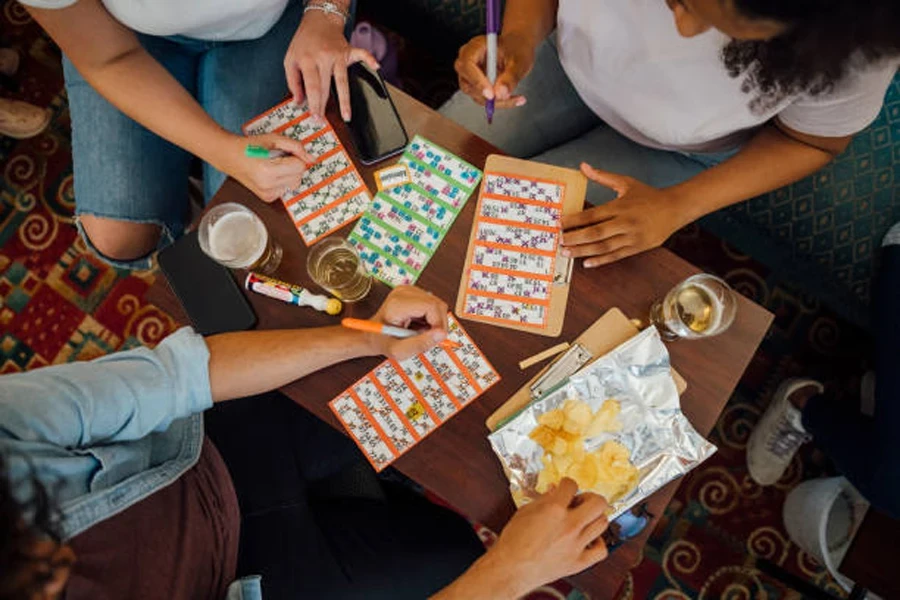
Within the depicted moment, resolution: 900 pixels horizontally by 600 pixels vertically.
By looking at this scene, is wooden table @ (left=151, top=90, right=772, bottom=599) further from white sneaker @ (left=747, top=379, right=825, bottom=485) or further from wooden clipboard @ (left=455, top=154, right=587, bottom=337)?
white sneaker @ (left=747, top=379, right=825, bottom=485)

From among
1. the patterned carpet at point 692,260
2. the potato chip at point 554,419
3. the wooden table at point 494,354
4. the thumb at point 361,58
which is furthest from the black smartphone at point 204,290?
the patterned carpet at point 692,260

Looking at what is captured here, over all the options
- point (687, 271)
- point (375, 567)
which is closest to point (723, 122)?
point (687, 271)

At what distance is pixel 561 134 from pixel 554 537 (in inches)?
38.4

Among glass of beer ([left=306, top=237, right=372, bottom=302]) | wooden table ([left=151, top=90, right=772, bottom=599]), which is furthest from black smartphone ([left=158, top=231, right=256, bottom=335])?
glass of beer ([left=306, top=237, right=372, bottom=302])

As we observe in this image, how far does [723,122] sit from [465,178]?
0.50 meters

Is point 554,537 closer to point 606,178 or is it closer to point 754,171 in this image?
point 606,178

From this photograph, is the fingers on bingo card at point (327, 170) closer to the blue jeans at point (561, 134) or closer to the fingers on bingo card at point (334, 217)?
the fingers on bingo card at point (334, 217)

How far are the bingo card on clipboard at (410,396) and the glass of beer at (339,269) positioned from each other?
0.15 metres

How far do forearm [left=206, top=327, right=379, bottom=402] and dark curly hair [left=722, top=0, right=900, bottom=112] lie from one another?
78 cm

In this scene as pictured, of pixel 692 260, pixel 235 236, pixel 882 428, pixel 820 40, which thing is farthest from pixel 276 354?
pixel 692 260

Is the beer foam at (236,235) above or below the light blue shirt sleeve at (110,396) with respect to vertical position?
above

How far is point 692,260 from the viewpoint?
2098mm

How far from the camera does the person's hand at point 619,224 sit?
1188 mm

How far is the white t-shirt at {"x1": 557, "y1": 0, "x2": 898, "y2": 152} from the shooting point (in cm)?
112
